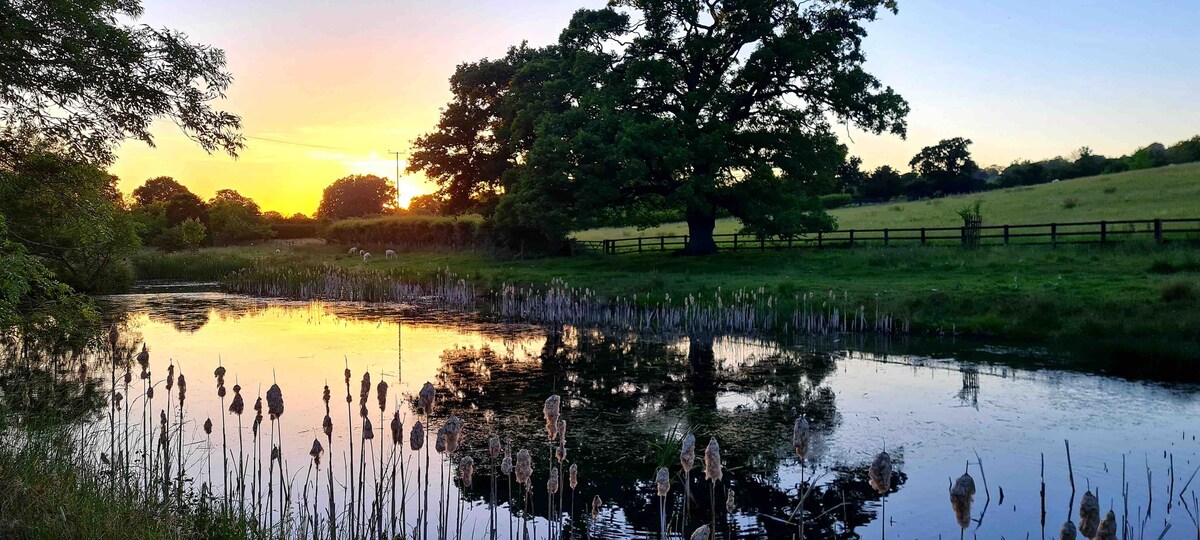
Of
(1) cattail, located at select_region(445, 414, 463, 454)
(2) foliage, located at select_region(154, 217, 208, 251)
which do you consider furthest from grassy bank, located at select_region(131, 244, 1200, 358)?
(2) foliage, located at select_region(154, 217, 208, 251)

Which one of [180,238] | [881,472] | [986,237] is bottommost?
[881,472]

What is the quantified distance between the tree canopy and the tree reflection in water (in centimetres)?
1526

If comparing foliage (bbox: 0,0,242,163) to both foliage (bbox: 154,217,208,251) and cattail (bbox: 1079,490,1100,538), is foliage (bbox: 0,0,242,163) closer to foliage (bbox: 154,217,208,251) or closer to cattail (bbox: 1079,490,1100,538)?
cattail (bbox: 1079,490,1100,538)

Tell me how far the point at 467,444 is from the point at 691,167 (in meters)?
27.9

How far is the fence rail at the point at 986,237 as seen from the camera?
33.7 metres

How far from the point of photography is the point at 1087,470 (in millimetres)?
9531

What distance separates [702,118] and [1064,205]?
33.2 meters

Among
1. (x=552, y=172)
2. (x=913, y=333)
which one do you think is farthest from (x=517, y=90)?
(x=913, y=333)

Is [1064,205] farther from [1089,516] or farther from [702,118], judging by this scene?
[1089,516]

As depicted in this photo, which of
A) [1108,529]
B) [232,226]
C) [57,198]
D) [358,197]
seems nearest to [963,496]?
[1108,529]

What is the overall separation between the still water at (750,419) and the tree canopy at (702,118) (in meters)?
14.4

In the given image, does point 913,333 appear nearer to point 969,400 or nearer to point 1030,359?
point 1030,359

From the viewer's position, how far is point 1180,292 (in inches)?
773

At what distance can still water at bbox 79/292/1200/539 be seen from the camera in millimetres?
8531
